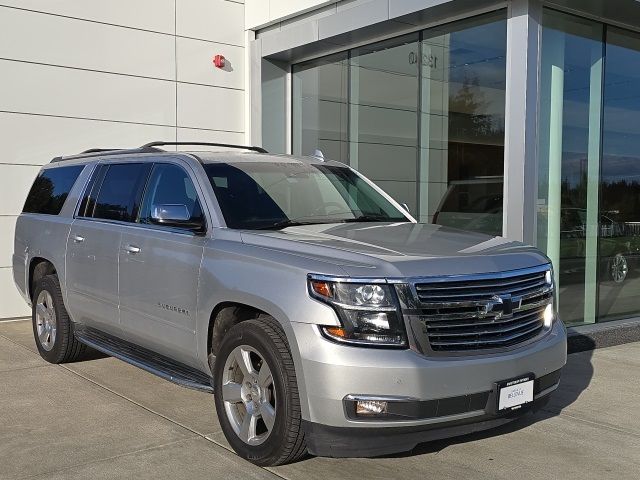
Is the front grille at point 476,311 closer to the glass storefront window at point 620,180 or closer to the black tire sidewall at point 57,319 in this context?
the black tire sidewall at point 57,319

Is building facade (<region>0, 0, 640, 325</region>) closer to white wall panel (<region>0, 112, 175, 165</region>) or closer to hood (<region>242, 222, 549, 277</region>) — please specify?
white wall panel (<region>0, 112, 175, 165</region>)

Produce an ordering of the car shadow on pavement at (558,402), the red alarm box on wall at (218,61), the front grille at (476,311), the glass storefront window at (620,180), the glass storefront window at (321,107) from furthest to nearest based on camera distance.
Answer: the red alarm box on wall at (218,61) < the glass storefront window at (321,107) < the glass storefront window at (620,180) < the car shadow on pavement at (558,402) < the front grille at (476,311)

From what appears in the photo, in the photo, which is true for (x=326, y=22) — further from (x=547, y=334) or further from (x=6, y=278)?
(x=547, y=334)

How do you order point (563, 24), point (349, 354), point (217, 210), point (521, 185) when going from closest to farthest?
point (349, 354)
point (217, 210)
point (521, 185)
point (563, 24)

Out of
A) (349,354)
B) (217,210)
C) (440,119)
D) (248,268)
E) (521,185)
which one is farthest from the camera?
(440,119)

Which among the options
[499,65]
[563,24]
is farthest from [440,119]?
[563,24]

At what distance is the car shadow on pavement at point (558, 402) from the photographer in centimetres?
468

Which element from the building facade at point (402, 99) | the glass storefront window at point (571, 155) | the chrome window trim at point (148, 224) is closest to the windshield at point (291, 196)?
the chrome window trim at point (148, 224)

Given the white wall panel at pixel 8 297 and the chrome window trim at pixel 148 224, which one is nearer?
the chrome window trim at pixel 148 224

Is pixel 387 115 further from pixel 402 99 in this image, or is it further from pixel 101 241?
pixel 101 241

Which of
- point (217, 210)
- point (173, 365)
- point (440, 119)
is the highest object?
point (440, 119)

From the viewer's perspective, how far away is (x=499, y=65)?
858cm

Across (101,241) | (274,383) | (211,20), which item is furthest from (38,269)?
(211,20)

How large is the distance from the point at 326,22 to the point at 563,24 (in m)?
3.35
